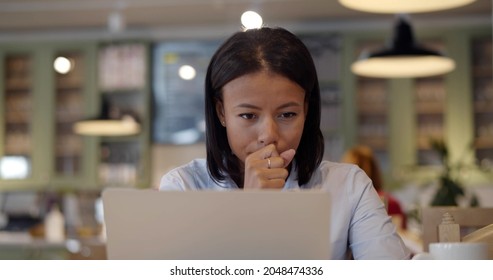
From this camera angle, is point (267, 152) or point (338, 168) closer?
point (267, 152)

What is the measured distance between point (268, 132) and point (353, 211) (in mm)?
199

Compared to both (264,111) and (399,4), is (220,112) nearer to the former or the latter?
(264,111)

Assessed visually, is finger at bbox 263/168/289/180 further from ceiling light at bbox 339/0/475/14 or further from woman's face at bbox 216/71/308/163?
ceiling light at bbox 339/0/475/14

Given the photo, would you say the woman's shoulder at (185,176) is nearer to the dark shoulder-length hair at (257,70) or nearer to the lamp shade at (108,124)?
the dark shoulder-length hair at (257,70)

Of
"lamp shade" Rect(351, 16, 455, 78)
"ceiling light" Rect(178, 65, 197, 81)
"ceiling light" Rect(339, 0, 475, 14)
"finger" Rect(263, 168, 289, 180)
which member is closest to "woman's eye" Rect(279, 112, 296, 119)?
"finger" Rect(263, 168, 289, 180)

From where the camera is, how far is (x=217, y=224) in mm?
938

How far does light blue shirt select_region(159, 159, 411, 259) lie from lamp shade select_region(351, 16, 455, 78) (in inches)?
107

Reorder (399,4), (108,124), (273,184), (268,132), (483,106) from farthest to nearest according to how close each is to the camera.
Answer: (483,106), (108,124), (399,4), (268,132), (273,184)

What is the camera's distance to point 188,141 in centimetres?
698

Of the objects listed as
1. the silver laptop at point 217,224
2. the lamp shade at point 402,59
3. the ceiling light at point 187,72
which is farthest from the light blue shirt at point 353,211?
the ceiling light at point 187,72

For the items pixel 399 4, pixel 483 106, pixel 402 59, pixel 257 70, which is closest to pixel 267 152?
pixel 257 70

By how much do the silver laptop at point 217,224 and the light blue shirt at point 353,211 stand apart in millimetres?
326
